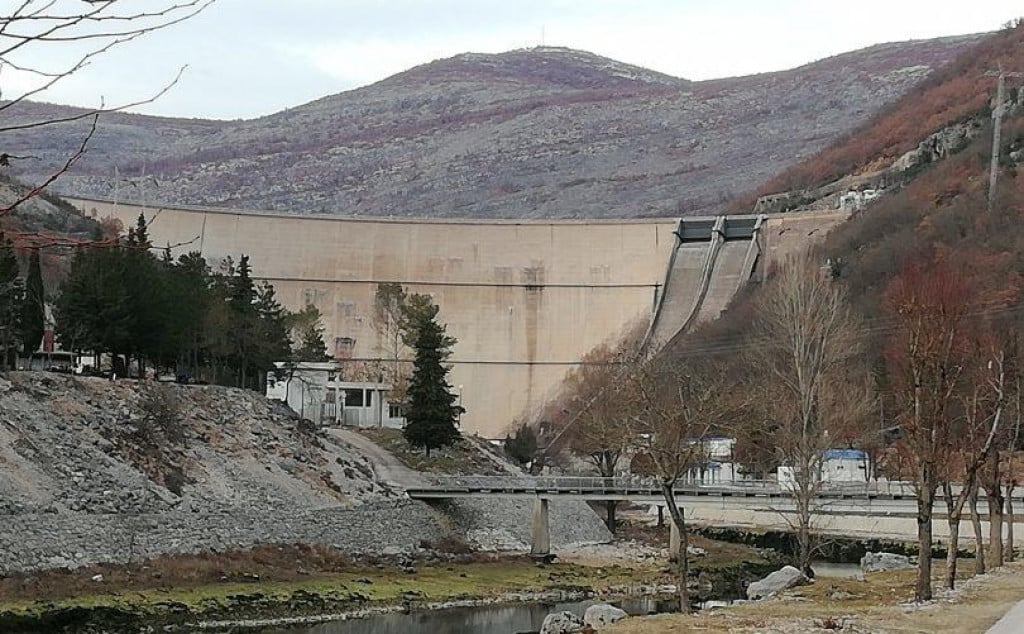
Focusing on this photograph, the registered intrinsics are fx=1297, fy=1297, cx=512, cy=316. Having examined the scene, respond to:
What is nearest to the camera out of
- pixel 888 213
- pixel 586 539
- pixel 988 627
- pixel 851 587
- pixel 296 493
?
pixel 988 627

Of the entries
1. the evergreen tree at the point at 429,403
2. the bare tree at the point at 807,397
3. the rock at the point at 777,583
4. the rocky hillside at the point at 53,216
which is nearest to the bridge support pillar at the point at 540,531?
the bare tree at the point at 807,397

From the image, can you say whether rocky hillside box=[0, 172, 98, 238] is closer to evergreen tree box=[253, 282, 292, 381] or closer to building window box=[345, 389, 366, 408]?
evergreen tree box=[253, 282, 292, 381]

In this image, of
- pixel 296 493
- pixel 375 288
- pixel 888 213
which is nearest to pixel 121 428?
pixel 296 493

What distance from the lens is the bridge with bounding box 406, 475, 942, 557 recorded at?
45.0m

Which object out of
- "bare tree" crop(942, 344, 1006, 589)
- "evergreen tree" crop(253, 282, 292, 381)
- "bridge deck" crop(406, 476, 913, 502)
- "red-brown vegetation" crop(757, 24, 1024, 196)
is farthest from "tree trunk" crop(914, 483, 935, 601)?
"red-brown vegetation" crop(757, 24, 1024, 196)

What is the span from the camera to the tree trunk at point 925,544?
22.5 meters

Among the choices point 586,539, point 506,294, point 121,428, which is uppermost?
point 506,294

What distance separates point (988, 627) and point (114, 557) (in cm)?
2413

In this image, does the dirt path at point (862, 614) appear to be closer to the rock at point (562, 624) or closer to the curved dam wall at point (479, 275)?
the rock at point (562, 624)

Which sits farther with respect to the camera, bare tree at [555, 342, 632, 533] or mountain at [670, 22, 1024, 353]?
mountain at [670, 22, 1024, 353]

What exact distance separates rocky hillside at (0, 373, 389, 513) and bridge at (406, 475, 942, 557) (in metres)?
3.65

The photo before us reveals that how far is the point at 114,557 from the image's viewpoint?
34.6 m

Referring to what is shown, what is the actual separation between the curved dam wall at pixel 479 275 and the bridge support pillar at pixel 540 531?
4741 cm

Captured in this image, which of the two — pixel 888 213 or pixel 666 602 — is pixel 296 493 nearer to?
pixel 666 602
